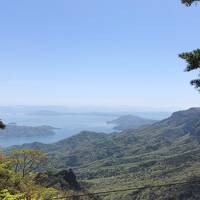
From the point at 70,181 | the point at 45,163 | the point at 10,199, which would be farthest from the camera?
the point at 70,181

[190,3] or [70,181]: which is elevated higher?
[190,3]

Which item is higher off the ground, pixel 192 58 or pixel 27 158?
pixel 192 58

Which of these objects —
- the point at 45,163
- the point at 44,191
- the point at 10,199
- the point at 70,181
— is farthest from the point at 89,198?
the point at 10,199

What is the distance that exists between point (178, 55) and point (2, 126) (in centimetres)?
1125

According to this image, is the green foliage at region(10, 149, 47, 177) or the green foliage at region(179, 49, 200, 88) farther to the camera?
the green foliage at region(10, 149, 47, 177)

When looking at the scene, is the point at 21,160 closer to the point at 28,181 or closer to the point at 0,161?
the point at 28,181

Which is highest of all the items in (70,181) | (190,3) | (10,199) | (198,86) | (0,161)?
(190,3)

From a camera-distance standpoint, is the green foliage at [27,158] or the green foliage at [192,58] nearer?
the green foliage at [192,58]

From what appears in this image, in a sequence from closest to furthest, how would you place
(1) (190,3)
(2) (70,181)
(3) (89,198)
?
(1) (190,3), (3) (89,198), (2) (70,181)

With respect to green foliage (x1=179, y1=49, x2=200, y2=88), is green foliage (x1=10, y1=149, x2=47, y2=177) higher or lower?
lower

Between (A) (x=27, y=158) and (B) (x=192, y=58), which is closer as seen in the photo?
(B) (x=192, y=58)

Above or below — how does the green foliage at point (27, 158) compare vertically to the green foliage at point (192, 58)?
below

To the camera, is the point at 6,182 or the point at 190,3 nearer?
the point at 190,3

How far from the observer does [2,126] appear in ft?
81.8
